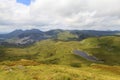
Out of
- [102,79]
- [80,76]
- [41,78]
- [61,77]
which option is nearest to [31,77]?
[41,78]

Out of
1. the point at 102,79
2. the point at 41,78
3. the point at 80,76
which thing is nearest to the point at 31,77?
the point at 41,78

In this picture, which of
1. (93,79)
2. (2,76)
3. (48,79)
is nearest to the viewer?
(48,79)

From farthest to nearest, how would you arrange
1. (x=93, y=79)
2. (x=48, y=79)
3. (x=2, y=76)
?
1. (x=2, y=76)
2. (x=93, y=79)
3. (x=48, y=79)

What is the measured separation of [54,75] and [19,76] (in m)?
7.33

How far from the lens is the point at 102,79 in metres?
40.8

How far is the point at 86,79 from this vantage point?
38750 mm

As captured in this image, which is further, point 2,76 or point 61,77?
point 2,76

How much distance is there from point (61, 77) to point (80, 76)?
16.8ft

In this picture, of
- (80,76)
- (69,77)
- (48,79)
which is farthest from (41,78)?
(80,76)

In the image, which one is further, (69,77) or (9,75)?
(9,75)

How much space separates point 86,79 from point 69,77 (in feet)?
10.9

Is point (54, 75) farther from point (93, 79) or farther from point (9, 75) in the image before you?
point (9, 75)

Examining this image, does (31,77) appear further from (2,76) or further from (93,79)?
(93,79)

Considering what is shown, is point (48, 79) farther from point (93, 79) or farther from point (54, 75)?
point (93, 79)
